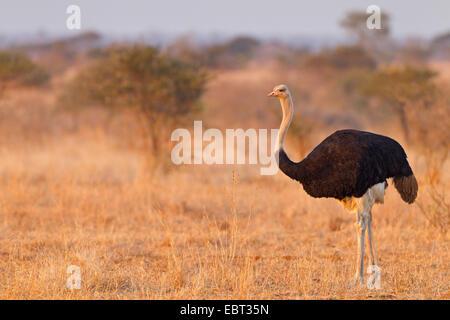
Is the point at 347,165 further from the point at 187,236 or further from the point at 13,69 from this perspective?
the point at 13,69

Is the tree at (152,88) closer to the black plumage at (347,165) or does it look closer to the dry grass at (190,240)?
the dry grass at (190,240)

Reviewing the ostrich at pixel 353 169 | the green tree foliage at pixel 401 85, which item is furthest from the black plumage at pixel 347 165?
the green tree foliage at pixel 401 85

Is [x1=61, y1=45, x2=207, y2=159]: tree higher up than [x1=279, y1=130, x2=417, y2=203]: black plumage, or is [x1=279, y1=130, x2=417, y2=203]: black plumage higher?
[x1=61, y1=45, x2=207, y2=159]: tree

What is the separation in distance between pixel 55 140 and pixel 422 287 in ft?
39.1

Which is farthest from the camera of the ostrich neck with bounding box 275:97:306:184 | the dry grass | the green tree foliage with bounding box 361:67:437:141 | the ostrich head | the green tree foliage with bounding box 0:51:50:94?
the green tree foliage with bounding box 361:67:437:141

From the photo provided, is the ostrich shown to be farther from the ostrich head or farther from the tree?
the tree

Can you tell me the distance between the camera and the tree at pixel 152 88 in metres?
12.0

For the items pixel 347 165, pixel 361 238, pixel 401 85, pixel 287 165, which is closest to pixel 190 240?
pixel 287 165

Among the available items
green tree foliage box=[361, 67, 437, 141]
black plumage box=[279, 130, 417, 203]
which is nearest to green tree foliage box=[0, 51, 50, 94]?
green tree foliage box=[361, 67, 437, 141]

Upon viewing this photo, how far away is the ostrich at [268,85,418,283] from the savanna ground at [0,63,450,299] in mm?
553

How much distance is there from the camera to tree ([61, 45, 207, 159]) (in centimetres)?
1198

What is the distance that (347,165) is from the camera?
18.3 feet

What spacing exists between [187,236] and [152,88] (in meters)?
4.89

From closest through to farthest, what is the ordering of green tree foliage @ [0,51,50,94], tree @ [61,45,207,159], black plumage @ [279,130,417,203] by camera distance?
black plumage @ [279,130,417,203], tree @ [61,45,207,159], green tree foliage @ [0,51,50,94]
